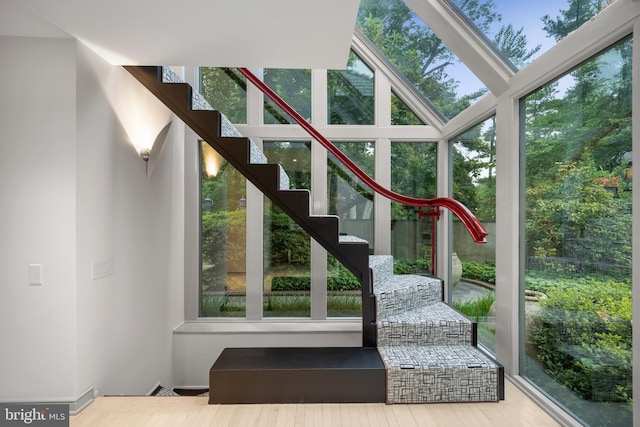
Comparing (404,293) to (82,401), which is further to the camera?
(404,293)

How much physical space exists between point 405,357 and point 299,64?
2.20 meters

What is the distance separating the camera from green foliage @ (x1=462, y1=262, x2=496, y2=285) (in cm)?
294

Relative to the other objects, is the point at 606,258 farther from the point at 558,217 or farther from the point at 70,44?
the point at 70,44

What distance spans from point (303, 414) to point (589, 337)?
5.42 feet

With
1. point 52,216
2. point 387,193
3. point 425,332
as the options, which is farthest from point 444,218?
point 52,216

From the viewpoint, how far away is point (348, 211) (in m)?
4.03

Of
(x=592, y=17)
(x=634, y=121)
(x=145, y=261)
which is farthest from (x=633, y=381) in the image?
(x=145, y=261)

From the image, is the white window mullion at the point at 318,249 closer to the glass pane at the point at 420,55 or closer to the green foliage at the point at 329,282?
the green foliage at the point at 329,282

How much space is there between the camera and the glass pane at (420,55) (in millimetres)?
3254

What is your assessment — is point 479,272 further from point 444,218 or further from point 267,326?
point 267,326

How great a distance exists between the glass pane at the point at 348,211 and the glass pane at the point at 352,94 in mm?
290

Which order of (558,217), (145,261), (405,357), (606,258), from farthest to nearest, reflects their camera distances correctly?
(145,261), (405,357), (558,217), (606,258)

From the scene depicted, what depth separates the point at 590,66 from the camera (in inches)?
75.1

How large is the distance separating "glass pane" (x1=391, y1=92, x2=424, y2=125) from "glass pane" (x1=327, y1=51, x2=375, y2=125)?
9.3 inches
